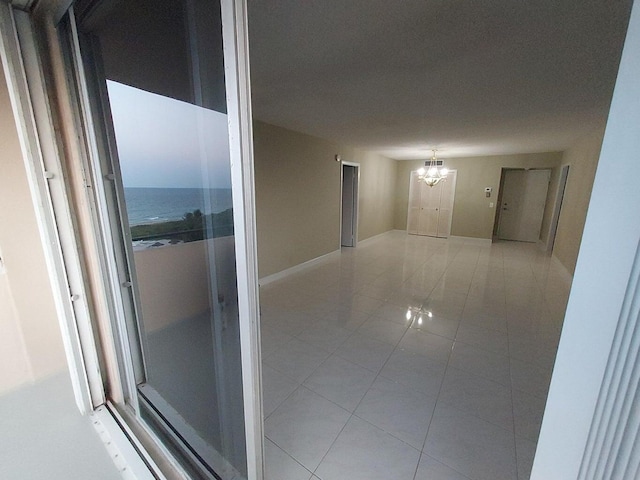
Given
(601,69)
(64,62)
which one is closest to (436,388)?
(601,69)

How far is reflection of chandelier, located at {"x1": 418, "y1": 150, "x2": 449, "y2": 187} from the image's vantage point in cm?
641

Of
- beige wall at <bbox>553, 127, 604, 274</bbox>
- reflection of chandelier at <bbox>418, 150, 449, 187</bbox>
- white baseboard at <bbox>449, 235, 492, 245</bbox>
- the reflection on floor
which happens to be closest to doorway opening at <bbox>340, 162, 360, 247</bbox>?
reflection of chandelier at <bbox>418, 150, 449, 187</bbox>

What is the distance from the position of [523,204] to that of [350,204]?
489cm

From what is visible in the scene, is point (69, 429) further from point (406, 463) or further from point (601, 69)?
point (601, 69)

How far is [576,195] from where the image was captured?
14.1 feet

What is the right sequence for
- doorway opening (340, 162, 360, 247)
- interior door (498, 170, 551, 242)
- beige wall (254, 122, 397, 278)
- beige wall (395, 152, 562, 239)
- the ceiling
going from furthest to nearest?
interior door (498, 170, 551, 242) < beige wall (395, 152, 562, 239) < doorway opening (340, 162, 360, 247) < beige wall (254, 122, 397, 278) < the ceiling

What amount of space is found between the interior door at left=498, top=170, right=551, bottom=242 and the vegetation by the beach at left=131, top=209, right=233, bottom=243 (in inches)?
326

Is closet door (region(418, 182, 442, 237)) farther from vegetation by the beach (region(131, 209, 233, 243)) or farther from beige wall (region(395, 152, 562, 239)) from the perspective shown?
vegetation by the beach (region(131, 209, 233, 243))

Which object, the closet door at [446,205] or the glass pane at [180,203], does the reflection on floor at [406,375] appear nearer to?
the glass pane at [180,203]

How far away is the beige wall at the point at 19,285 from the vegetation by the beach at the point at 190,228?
29.9 inches

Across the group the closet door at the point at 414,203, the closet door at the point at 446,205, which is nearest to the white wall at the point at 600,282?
the closet door at the point at 446,205

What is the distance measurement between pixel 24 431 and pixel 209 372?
120cm

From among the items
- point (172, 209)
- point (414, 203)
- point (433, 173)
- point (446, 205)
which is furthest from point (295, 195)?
point (446, 205)

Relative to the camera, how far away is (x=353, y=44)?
1.68 m
